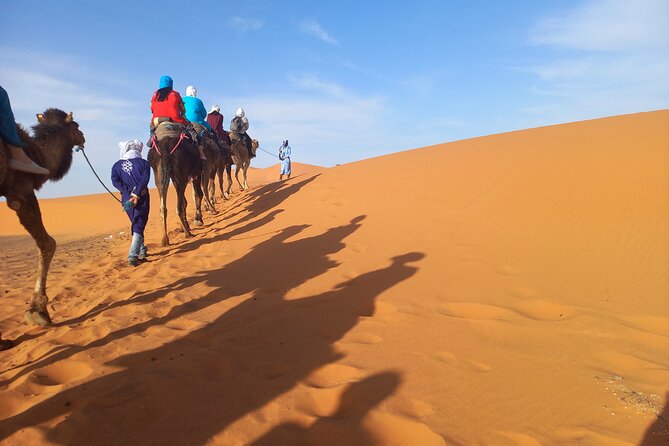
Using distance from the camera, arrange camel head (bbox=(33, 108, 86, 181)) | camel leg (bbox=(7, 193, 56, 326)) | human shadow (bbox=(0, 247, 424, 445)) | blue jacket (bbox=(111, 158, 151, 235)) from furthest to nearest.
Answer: blue jacket (bbox=(111, 158, 151, 235)) → camel head (bbox=(33, 108, 86, 181)) → camel leg (bbox=(7, 193, 56, 326)) → human shadow (bbox=(0, 247, 424, 445))

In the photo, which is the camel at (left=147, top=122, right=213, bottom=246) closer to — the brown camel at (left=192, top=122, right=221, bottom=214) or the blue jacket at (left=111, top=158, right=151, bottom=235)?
the blue jacket at (left=111, top=158, right=151, bottom=235)

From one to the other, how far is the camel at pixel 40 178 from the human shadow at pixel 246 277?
0.48m

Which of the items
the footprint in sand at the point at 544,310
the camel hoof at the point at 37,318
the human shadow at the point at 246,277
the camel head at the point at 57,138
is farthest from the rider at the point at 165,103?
the footprint in sand at the point at 544,310

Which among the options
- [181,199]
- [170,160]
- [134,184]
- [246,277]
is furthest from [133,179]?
[246,277]

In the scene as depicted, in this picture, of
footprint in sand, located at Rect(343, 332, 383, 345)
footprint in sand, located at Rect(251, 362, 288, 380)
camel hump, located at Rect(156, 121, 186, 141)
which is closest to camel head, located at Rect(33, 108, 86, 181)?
camel hump, located at Rect(156, 121, 186, 141)

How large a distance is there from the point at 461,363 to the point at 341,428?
3.72 ft

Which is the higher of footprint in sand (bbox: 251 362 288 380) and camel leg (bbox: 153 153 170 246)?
camel leg (bbox: 153 153 170 246)

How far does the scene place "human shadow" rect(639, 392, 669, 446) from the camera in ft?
6.61

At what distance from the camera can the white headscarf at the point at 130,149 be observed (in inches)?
251

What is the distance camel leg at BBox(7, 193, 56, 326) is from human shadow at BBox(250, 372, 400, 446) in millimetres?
3419

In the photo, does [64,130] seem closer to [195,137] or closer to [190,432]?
[195,137]

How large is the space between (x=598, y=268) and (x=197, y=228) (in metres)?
8.09

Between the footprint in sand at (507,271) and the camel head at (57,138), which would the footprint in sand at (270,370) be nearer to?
the footprint in sand at (507,271)

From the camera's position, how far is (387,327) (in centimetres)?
356
